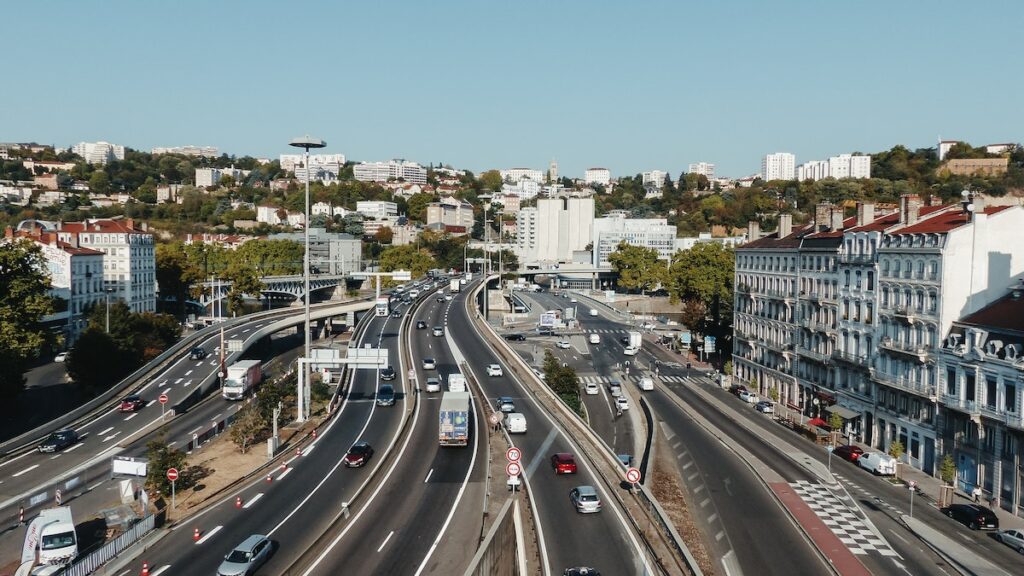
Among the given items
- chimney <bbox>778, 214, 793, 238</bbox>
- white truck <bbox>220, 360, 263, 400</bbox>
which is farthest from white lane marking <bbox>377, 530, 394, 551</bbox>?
chimney <bbox>778, 214, 793, 238</bbox>

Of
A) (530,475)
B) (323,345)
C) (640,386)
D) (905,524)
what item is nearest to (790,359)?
(640,386)

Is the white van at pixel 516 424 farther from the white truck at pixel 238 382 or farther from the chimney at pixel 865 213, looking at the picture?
the chimney at pixel 865 213

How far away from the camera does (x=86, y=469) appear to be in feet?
157

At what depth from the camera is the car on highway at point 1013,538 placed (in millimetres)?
37750

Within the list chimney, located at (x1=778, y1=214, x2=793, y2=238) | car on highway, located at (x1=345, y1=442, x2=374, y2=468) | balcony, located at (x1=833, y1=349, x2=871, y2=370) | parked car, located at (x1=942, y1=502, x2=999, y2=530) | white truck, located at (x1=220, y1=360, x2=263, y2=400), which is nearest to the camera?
parked car, located at (x1=942, y1=502, x2=999, y2=530)

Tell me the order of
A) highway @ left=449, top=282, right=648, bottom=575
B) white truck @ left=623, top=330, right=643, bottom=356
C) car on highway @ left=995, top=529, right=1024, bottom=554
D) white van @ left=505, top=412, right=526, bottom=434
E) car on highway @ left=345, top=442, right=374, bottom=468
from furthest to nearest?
white truck @ left=623, top=330, right=643, bottom=356, white van @ left=505, top=412, right=526, bottom=434, car on highway @ left=345, top=442, right=374, bottom=468, car on highway @ left=995, top=529, right=1024, bottom=554, highway @ left=449, top=282, right=648, bottom=575

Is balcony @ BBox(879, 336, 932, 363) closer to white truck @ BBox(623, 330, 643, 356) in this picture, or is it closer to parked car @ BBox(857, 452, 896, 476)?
parked car @ BBox(857, 452, 896, 476)

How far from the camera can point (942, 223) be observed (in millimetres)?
58812

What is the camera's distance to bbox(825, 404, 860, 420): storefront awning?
62219mm

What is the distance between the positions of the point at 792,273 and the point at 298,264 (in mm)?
137134

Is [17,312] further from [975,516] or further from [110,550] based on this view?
[975,516]

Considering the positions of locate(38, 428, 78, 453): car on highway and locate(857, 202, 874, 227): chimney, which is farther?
locate(857, 202, 874, 227): chimney

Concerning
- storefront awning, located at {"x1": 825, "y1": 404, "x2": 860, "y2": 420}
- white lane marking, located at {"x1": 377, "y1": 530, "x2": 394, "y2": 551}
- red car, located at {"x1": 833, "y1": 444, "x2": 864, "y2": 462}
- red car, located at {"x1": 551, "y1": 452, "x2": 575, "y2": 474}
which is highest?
red car, located at {"x1": 551, "y1": 452, "x2": 575, "y2": 474}

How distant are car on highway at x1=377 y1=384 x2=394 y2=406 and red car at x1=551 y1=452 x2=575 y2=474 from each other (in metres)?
Answer: 23.7
